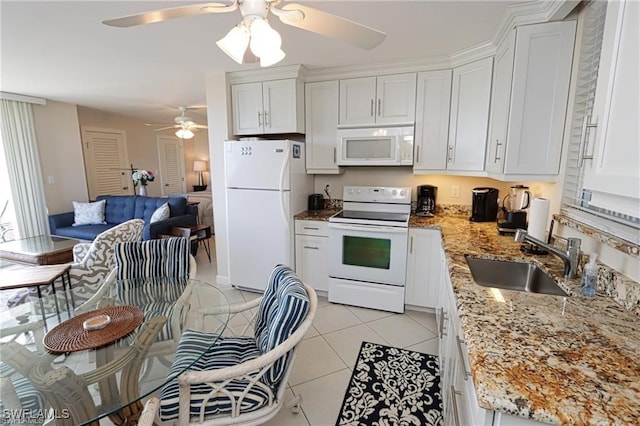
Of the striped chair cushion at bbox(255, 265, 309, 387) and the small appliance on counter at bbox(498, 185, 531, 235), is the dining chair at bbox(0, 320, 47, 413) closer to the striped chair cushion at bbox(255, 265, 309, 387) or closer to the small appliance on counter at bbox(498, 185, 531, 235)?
the striped chair cushion at bbox(255, 265, 309, 387)

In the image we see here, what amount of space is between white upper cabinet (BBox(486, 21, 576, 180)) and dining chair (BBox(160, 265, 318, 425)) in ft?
5.37

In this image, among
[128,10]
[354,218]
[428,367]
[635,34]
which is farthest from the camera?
[354,218]

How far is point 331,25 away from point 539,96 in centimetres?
145

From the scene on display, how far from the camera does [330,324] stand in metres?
2.69

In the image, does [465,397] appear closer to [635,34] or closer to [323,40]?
[635,34]

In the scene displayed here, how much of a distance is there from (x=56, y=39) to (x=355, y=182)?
9.28 feet

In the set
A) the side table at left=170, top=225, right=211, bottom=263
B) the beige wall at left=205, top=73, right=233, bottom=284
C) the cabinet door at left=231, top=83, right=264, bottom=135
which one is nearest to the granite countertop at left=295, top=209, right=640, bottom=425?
the cabinet door at left=231, top=83, right=264, bottom=135

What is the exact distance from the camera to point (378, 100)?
2916mm

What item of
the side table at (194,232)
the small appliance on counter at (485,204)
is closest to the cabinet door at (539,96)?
the small appliance on counter at (485,204)

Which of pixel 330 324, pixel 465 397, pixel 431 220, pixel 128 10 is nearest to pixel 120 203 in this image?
pixel 128 10

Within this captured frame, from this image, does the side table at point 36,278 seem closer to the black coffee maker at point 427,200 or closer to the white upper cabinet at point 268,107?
the white upper cabinet at point 268,107

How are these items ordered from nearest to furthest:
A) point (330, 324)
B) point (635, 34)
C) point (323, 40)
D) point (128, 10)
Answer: point (635, 34) → point (128, 10) → point (323, 40) → point (330, 324)

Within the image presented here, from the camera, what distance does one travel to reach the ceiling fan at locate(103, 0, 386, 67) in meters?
1.22

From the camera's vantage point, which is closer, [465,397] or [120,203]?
[465,397]
